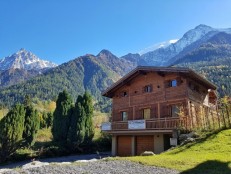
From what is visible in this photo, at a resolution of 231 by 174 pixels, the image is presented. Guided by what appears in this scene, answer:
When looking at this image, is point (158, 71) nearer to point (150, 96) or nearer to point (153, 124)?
point (150, 96)

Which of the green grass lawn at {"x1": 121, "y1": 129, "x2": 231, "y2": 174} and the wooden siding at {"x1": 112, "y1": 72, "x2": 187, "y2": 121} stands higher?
the wooden siding at {"x1": 112, "y1": 72, "x2": 187, "y2": 121}

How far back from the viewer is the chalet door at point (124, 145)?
102 ft

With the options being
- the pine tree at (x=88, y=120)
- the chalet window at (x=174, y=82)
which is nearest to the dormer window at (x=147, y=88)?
the chalet window at (x=174, y=82)

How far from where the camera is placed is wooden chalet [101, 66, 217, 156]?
2631cm

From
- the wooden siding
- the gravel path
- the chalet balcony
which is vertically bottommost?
the gravel path

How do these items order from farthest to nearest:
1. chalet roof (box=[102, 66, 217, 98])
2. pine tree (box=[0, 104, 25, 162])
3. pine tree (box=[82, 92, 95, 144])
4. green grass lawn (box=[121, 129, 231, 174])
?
1. pine tree (box=[82, 92, 95, 144])
2. pine tree (box=[0, 104, 25, 162])
3. chalet roof (box=[102, 66, 217, 98])
4. green grass lawn (box=[121, 129, 231, 174])

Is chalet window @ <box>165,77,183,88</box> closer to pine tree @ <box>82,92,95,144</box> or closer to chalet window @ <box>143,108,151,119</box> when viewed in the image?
chalet window @ <box>143,108,151,119</box>

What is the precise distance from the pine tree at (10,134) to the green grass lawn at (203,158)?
17238 millimetres

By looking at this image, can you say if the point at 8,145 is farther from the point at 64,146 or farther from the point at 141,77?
the point at 141,77

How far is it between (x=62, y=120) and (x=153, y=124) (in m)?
13.3

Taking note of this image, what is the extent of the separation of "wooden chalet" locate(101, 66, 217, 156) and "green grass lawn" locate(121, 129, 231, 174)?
187 inches

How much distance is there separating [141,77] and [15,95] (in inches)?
6683

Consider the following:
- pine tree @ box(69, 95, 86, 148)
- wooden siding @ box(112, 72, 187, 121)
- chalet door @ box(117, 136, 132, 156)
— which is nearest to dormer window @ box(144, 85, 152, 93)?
wooden siding @ box(112, 72, 187, 121)

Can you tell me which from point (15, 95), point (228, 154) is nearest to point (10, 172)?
point (228, 154)
